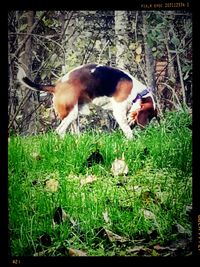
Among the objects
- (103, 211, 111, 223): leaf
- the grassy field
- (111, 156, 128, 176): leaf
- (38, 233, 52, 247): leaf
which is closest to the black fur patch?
the grassy field

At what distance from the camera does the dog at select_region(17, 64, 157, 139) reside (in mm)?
2129

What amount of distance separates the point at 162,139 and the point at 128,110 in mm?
206

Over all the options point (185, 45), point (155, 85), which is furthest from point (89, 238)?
point (185, 45)

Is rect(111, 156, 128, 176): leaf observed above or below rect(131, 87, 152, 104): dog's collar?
below

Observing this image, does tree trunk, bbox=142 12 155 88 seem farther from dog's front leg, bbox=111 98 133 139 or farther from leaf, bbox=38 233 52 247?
leaf, bbox=38 233 52 247

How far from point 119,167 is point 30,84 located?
559mm

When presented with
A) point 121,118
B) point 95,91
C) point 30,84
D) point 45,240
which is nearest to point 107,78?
point 95,91

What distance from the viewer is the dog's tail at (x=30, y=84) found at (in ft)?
6.98

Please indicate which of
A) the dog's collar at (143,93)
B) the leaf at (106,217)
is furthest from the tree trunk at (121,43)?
the leaf at (106,217)

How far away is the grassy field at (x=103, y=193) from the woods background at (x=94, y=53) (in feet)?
0.28

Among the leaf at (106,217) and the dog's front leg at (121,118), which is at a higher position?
the dog's front leg at (121,118)

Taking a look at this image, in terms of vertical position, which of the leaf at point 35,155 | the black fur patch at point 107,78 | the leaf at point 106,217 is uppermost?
the black fur patch at point 107,78

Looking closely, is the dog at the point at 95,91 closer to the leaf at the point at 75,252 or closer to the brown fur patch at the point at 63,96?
the brown fur patch at the point at 63,96
